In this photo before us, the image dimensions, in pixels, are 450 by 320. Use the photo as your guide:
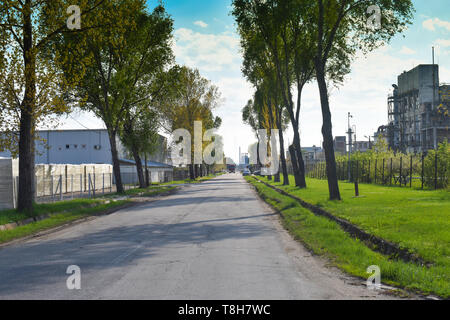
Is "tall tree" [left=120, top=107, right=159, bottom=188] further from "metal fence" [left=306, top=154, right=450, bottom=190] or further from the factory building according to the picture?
the factory building

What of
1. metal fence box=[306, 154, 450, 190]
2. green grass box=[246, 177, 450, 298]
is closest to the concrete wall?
green grass box=[246, 177, 450, 298]

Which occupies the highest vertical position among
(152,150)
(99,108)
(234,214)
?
(99,108)

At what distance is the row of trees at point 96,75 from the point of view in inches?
592

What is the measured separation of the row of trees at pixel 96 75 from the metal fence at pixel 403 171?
12.9m

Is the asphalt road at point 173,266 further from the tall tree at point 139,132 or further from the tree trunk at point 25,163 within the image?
the tall tree at point 139,132

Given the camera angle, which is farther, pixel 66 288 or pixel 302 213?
pixel 302 213

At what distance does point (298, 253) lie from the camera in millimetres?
8836

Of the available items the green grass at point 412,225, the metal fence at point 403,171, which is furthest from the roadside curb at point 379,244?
the metal fence at point 403,171

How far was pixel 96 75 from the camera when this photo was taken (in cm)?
2850

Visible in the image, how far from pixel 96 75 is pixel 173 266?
77.4 feet
